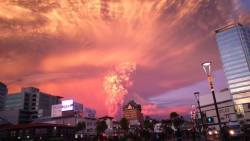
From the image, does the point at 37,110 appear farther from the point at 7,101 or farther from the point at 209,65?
the point at 209,65

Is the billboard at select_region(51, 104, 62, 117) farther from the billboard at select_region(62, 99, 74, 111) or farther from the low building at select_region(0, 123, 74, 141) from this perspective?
the low building at select_region(0, 123, 74, 141)

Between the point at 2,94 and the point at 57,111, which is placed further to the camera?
the point at 2,94

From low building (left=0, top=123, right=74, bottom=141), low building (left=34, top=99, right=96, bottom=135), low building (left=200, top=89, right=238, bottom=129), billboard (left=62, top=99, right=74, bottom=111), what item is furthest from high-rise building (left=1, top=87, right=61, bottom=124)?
low building (left=200, top=89, right=238, bottom=129)

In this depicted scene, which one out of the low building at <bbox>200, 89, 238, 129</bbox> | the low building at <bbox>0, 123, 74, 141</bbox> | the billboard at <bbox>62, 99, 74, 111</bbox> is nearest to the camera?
the low building at <bbox>0, 123, 74, 141</bbox>

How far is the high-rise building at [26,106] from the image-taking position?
157875mm

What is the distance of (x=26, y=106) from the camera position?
177 m

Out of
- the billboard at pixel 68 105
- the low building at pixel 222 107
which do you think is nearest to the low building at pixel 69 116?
the billboard at pixel 68 105

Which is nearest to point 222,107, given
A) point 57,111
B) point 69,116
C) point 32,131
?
point 69,116

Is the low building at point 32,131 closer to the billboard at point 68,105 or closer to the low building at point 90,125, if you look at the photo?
the low building at point 90,125

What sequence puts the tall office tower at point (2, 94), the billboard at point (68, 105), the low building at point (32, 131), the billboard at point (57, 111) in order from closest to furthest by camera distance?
the low building at point (32, 131) < the billboard at point (68, 105) < the billboard at point (57, 111) < the tall office tower at point (2, 94)

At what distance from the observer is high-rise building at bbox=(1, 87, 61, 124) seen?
157875mm

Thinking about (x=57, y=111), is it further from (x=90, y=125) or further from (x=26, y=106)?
(x=26, y=106)

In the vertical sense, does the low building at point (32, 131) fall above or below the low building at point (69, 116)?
below

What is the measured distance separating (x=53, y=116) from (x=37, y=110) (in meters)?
24.9
